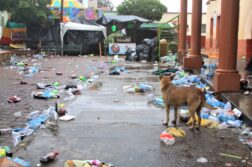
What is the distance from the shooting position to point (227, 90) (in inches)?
373

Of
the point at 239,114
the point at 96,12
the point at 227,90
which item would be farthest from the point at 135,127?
the point at 96,12

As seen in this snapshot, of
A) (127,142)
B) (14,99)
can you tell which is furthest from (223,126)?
(14,99)

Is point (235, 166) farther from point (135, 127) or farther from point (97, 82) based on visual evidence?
point (97, 82)

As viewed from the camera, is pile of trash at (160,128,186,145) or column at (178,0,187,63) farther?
column at (178,0,187,63)

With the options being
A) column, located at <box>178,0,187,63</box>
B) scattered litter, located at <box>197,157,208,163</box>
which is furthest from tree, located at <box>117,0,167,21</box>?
scattered litter, located at <box>197,157,208,163</box>

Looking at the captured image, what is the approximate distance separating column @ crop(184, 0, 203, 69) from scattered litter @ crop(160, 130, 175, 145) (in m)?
10.3

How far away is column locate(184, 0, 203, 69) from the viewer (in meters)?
16.3

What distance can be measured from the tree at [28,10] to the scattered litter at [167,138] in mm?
25878

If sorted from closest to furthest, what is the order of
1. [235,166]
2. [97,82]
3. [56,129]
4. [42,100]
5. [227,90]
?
[235,166] → [56,129] → [227,90] → [42,100] → [97,82]

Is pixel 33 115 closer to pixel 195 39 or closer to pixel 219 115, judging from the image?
pixel 219 115

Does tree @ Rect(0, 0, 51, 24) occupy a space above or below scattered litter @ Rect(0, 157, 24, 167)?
above

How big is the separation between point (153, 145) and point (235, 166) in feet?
4.11

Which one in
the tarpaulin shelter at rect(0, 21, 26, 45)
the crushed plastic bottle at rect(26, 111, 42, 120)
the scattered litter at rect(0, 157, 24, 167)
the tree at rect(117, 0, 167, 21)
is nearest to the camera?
the scattered litter at rect(0, 157, 24, 167)

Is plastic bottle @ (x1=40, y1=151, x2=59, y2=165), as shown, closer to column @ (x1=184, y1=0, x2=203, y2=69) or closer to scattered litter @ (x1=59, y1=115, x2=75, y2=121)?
scattered litter @ (x1=59, y1=115, x2=75, y2=121)
